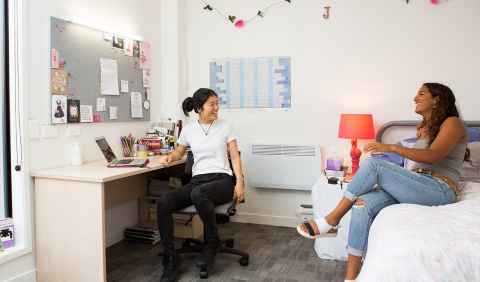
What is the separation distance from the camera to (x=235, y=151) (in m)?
2.80

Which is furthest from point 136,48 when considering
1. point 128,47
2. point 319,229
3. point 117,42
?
point 319,229

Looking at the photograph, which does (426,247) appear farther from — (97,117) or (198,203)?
(97,117)

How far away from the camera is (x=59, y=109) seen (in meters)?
2.58

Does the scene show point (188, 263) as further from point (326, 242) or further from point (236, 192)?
point (326, 242)

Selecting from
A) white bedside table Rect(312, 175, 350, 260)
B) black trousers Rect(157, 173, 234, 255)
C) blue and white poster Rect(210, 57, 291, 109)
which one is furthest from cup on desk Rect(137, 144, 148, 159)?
white bedside table Rect(312, 175, 350, 260)

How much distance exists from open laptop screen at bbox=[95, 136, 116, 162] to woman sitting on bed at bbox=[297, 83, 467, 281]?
151 cm

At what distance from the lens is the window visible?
2.29 meters

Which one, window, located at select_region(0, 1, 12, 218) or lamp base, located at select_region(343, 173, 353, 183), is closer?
window, located at select_region(0, 1, 12, 218)

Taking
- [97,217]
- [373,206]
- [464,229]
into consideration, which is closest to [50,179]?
[97,217]

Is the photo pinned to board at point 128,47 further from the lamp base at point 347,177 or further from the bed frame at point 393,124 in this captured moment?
the bed frame at point 393,124

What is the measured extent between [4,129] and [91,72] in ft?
2.47

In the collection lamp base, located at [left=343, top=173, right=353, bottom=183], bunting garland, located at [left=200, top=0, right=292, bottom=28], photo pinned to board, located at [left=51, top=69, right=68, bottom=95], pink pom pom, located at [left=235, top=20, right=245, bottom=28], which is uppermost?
bunting garland, located at [left=200, top=0, right=292, bottom=28]

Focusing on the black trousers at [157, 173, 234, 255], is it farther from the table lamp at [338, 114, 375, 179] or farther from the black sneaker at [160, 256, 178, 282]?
the table lamp at [338, 114, 375, 179]

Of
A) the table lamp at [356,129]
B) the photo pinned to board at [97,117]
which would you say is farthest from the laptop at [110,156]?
the table lamp at [356,129]
